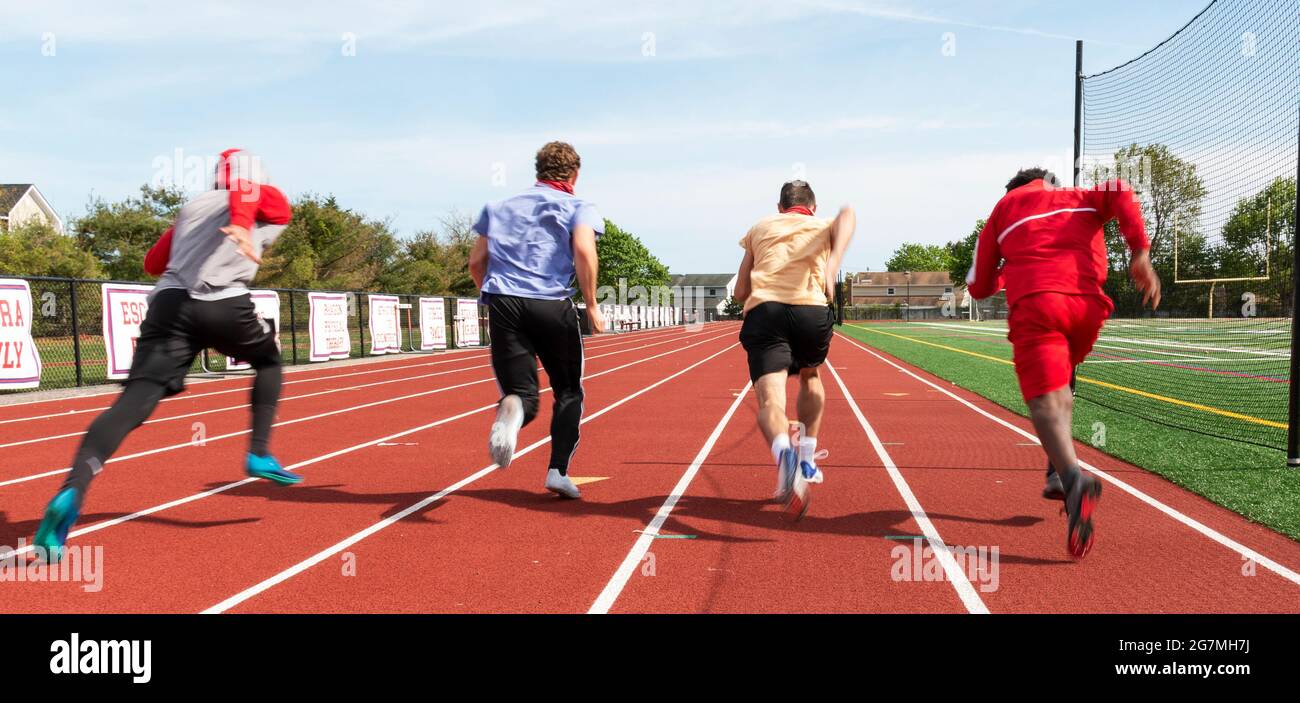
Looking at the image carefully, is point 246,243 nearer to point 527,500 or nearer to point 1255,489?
point 527,500

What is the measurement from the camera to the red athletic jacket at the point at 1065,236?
3.68 metres

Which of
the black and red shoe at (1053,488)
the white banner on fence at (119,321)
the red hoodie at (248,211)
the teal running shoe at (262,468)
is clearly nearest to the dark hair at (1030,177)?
the black and red shoe at (1053,488)

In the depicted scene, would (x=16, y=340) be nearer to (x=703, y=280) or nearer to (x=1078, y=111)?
(x=1078, y=111)

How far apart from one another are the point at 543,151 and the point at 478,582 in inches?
97.9

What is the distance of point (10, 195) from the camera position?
5925 cm

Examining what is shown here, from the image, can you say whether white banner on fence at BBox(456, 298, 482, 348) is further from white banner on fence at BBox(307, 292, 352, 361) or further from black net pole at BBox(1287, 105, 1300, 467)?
black net pole at BBox(1287, 105, 1300, 467)

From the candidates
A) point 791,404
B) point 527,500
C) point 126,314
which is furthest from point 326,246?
point 527,500

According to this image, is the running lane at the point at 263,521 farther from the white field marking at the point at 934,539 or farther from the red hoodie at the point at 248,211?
the white field marking at the point at 934,539

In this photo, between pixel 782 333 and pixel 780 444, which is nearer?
pixel 780 444

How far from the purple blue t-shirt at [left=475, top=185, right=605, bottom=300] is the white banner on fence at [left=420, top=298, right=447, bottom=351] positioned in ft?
76.8

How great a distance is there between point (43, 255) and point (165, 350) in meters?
38.4

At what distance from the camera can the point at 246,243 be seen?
388 centimetres

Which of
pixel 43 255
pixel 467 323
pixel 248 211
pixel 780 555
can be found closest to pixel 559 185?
pixel 248 211

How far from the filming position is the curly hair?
475 cm
